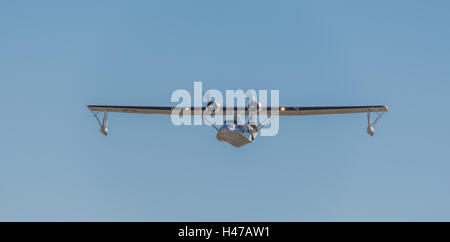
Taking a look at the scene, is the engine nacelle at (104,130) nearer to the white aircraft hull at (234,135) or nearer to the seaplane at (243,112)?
the seaplane at (243,112)

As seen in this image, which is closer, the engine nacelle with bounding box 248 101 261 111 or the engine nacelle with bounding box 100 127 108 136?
the engine nacelle with bounding box 248 101 261 111

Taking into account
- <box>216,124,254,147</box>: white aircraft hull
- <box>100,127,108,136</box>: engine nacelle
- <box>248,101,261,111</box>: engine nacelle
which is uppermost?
<box>248,101,261,111</box>: engine nacelle

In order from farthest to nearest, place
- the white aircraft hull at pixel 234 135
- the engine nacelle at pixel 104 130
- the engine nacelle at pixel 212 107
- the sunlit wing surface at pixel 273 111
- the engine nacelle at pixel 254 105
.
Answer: the engine nacelle at pixel 104 130
the sunlit wing surface at pixel 273 111
the engine nacelle at pixel 212 107
the engine nacelle at pixel 254 105
the white aircraft hull at pixel 234 135

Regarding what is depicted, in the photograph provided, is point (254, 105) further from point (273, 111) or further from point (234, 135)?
point (234, 135)

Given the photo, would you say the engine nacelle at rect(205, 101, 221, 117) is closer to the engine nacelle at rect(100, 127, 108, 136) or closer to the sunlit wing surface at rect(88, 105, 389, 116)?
the sunlit wing surface at rect(88, 105, 389, 116)

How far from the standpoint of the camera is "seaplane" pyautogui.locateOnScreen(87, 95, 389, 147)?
1417 inches

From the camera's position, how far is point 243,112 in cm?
3753

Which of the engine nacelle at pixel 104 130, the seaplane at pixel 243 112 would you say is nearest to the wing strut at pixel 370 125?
the seaplane at pixel 243 112

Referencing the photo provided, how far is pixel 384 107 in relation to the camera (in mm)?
36906

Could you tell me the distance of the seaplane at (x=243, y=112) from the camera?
3600 centimetres

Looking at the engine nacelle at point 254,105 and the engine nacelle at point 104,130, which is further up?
the engine nacelle at point 254,105

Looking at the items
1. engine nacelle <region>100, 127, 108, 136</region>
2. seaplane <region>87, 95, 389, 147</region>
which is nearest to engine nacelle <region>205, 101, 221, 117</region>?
seaplane <region>87, 95, 389, 147</region>
